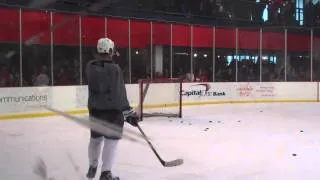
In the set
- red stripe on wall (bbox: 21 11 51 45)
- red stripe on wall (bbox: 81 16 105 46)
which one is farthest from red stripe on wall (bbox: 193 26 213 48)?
red stripe on wall (bbox: 21 11 51 45)

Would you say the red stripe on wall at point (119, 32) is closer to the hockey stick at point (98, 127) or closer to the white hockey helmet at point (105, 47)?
the white hockey helmet at point (105, 47)

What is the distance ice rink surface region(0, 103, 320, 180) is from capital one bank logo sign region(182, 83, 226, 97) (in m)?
3.12

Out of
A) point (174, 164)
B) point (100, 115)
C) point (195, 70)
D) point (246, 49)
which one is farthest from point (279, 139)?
point (246, 49)

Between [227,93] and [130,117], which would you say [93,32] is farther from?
[130,117]

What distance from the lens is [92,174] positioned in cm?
Answer: 304

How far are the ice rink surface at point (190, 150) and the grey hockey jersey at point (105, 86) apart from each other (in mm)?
190

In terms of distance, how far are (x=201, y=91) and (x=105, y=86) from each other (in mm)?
9373

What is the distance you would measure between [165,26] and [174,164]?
8.70m

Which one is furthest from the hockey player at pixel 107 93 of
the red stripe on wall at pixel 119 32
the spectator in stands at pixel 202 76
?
the spectator in stands at pixel 202 76

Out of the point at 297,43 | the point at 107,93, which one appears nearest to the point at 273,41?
the point at 297,43

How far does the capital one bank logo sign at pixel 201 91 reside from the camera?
11594 millimetres

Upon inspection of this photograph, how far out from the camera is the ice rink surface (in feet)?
11.2

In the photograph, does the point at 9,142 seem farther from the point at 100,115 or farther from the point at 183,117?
the point at 183,117

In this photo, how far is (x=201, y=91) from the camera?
1188 centimetres
